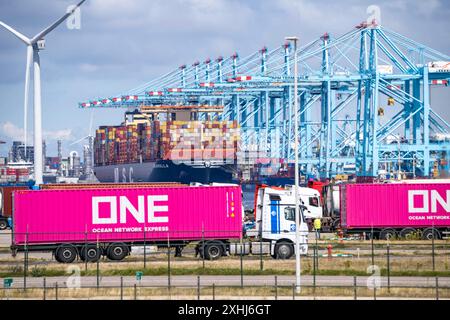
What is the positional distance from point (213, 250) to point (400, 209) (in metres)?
15.4

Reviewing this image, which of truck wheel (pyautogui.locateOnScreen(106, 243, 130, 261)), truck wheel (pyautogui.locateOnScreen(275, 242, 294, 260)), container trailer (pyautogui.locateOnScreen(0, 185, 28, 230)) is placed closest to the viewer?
truck wheel (pyautogui.locateOnScreen(275, 242, 294, 260))

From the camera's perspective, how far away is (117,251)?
4988 centimetres

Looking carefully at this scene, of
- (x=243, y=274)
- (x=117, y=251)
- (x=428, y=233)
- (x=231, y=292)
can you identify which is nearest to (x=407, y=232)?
(x=428, y=233)

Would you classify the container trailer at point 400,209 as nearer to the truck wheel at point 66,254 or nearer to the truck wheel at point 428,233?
the truck wheel at point 428,233

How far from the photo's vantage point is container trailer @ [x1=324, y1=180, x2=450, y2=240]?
58906 millimetres

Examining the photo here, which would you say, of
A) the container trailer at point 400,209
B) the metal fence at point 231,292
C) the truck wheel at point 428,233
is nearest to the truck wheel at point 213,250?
the metal fence at point 231,292

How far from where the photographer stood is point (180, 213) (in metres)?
50.7

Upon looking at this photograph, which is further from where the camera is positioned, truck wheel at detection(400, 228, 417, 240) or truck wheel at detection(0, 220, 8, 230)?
truck wheel at detection(0, 220, 8, 230)

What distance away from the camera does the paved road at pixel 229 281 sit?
3762 centimetres

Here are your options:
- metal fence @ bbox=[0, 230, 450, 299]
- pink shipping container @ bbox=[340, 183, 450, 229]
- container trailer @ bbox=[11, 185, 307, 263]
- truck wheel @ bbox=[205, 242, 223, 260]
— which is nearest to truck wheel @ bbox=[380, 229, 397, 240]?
pink shipping container @ bbox=[340, 183, 450, 229]

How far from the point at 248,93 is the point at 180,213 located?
145m

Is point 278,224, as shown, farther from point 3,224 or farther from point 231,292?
point 3,224

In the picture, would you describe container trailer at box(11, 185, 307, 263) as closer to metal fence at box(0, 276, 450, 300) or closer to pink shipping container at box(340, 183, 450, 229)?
pink shipping container at box(340, 183, 450, 229)
